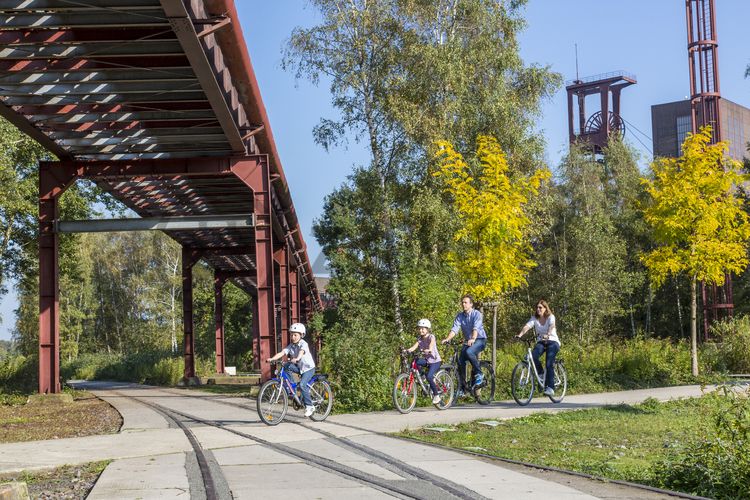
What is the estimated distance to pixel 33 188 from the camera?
1255 inches

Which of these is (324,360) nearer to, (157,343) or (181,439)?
(181,439)

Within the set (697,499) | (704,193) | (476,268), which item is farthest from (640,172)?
(697,499)

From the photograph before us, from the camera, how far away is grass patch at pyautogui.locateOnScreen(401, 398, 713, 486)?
8.23m

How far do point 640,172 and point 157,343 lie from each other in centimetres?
4034

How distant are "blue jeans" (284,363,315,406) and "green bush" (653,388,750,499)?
661cm

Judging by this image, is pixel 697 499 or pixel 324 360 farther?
pixel 324 360

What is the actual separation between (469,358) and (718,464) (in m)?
7.69

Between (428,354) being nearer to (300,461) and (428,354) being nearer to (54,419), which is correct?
(300,461)

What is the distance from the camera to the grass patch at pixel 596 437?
8234 millimetres

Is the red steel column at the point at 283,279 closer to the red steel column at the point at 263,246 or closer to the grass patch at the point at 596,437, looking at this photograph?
the red steel column at the point at 263,246

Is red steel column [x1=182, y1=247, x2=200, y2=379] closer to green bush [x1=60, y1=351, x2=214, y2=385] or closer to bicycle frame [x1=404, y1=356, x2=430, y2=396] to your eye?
green bush [x1=60, y1=351, x2=214, y2=385]

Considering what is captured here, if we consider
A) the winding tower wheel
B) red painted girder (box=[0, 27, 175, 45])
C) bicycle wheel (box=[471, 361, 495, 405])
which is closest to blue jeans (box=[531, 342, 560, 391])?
bicycle wheel (box=[471, 361, 495, 405])

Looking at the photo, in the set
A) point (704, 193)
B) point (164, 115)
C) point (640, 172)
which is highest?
point (640, 172)

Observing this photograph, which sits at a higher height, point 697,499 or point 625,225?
point 625,225
